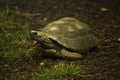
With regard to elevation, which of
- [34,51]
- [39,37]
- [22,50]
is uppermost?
[39,37]

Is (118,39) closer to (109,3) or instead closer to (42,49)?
(42,49)

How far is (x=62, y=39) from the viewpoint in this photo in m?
5.00

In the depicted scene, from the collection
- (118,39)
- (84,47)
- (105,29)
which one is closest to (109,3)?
(105,29)

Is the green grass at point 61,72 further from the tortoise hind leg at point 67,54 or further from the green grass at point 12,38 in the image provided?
the green grass at point 12,38

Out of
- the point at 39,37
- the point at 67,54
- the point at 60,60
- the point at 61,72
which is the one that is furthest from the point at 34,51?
the point at 61,72

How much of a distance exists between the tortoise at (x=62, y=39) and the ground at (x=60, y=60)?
0.13 metres

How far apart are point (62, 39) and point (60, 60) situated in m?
0.31

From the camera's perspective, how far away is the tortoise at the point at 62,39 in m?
5.02

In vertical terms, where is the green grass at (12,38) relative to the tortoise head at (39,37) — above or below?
below

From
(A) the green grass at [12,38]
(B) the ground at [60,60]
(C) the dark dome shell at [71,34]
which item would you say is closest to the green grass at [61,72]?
(B) the ground at [60,60]

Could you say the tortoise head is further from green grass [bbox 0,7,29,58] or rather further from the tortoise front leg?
green grass [bbox 0,7,29,58]

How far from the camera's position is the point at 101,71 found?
4.69m

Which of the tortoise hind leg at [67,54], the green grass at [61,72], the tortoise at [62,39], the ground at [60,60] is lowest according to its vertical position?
the ground at [60,60]

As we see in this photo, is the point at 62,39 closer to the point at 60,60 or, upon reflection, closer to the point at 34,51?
the point at 60,60
